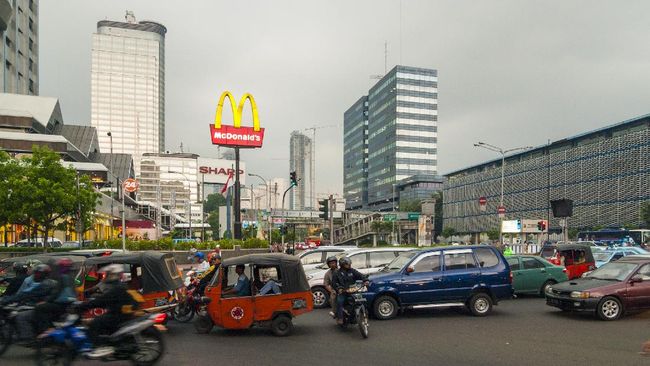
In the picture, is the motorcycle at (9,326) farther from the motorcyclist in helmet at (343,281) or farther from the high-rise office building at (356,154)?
the high-rise office building at (356,154)

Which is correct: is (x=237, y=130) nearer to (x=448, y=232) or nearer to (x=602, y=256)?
(x=602, y=256)

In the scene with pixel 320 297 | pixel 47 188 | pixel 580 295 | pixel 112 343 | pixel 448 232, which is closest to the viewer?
pixel 112 343

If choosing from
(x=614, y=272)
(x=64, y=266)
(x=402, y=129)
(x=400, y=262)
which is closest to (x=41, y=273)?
(x=64, y=266)

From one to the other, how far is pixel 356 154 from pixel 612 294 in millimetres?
148611

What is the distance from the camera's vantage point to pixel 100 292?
26.7 feet

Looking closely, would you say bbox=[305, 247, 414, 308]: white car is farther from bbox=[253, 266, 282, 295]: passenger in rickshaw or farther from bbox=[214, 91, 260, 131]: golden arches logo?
bbox=[214, 91, 260, 131]: golden arches logo

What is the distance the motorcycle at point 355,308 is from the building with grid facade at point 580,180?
207 ft

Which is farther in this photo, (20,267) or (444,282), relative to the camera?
(20,267)

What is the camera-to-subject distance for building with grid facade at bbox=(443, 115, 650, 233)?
63.7m

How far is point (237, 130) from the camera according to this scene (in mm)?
44625

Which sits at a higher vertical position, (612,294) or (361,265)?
(361,265)

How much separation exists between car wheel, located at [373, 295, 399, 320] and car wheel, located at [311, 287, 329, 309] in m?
2.95

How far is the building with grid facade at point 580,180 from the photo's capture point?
63719 millimetres

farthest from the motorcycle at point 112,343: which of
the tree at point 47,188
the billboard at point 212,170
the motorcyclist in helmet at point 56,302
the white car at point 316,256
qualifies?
the billboard at point 212,170
